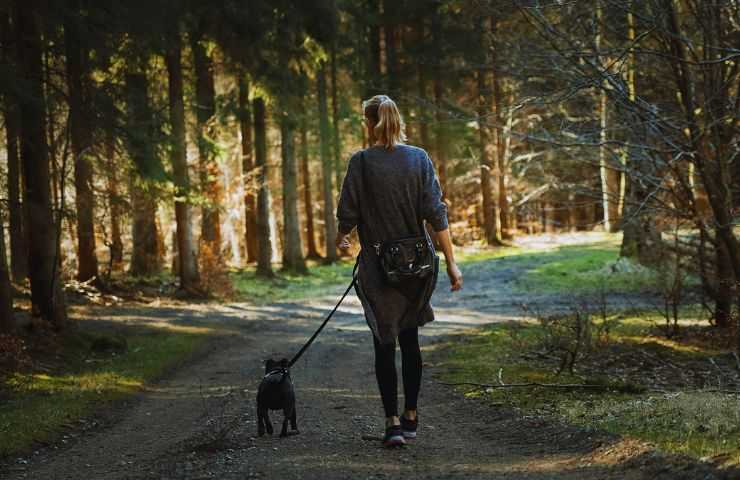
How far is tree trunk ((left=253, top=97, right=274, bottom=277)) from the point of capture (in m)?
24.4

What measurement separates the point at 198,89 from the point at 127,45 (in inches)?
241

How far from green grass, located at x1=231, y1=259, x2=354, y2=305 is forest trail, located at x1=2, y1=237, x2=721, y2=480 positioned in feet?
29.6

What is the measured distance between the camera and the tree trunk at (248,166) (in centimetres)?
2358

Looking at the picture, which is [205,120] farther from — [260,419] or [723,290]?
[260,419]

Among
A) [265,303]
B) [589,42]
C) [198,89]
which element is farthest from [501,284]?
[589,42]

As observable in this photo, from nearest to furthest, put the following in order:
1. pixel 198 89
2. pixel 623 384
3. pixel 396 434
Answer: pixel 396 434 < pixel 623 384 < pixel 198 89

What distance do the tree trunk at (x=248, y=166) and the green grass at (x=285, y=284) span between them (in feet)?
8.78

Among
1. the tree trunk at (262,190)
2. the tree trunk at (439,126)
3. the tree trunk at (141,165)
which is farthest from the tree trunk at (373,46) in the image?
the tree trunk at (141,165)

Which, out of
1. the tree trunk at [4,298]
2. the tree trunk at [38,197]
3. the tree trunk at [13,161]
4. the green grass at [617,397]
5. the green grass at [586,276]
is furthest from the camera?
the green grass at [586,276]

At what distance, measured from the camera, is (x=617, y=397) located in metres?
7.06

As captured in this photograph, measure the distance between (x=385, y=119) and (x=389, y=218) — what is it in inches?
25.8

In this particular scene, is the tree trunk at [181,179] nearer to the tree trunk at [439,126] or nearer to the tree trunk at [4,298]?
the tree trunk at [4,298]

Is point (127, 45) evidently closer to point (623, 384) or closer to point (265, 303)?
point (265, 303)

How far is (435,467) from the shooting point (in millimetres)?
4871
